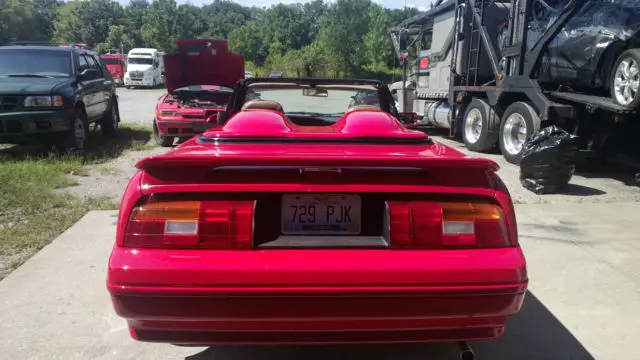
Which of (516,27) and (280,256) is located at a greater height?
(516,27)

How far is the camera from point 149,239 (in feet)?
6.57

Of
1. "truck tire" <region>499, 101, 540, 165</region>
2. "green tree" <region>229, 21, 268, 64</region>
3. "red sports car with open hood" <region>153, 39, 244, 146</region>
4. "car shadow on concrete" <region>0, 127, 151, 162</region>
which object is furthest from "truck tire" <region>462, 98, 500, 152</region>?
"green tree" <region>229, 21, 268, 64</region>

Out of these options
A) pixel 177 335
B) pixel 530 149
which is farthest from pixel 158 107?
pixel 177 335

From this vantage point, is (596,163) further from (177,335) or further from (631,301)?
(177,335)

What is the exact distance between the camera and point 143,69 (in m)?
33.7

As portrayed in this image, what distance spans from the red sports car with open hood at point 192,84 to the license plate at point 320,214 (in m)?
7.23

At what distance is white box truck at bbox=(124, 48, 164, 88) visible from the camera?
1310 inches

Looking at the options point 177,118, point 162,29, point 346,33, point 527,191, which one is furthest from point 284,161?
point 162,29

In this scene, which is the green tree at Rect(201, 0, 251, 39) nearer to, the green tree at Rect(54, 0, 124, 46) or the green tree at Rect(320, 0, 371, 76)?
the green tree at Rect(54, 0, 124, 46)

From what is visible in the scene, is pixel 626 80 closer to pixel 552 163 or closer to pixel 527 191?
pixel 552 163

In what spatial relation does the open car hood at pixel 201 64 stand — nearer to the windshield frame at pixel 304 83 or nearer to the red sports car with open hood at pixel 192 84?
the red sports car with open hood at pixel 192 84

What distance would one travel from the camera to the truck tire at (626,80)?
5832mm

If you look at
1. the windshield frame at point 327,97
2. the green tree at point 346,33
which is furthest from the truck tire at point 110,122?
the green tree at point 346,33

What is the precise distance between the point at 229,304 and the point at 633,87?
235 inches
